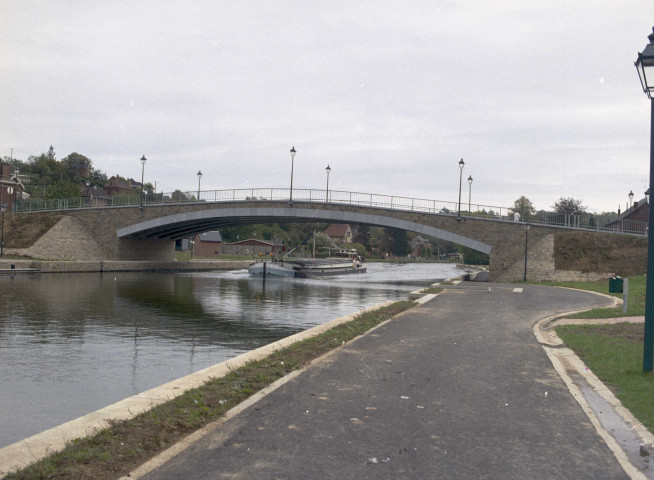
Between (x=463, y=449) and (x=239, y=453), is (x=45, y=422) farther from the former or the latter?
(x=463, y=449)

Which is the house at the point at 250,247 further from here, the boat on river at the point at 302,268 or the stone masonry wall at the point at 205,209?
the boat on river at the point at 302,268

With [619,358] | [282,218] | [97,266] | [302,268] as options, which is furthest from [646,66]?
[302,268]

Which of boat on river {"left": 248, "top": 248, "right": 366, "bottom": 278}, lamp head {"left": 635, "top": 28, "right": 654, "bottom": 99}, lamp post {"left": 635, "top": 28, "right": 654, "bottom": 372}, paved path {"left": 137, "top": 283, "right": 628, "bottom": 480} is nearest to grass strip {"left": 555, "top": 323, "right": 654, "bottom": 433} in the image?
lamp post {"left": 635, "top": 28, "right": 654, "bottom": 372}

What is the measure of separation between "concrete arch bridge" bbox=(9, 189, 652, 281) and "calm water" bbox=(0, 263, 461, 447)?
19211 millimetres

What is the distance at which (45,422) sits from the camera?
25.2 ft

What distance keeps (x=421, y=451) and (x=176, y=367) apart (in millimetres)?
7502

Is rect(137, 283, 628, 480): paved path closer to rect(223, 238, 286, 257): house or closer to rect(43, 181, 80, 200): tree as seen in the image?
rect(43, 181, 80, 200): tree

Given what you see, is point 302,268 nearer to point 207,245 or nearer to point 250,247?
point 207,245

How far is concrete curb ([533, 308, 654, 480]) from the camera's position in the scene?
5348mm

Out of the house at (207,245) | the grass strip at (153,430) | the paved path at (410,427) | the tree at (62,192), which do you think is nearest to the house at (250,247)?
the house at (207,245)

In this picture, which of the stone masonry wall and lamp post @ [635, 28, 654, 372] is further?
the stone masonry wall

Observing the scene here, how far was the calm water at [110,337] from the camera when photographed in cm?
904

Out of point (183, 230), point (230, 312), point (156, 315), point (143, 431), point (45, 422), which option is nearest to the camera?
point (143, 431)

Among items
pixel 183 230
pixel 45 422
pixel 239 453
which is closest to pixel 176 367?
pixel 45 422
